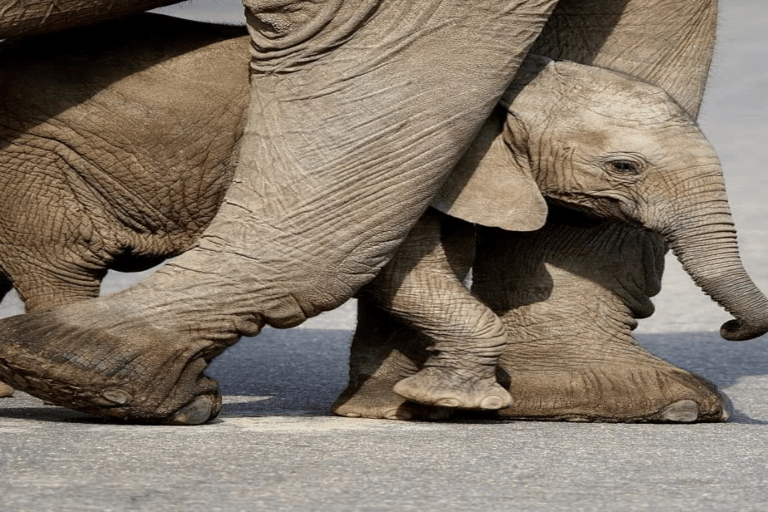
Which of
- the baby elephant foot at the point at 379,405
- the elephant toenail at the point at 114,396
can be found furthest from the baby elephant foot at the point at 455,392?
the elephant toenail at the point at 114,396

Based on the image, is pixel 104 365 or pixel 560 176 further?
pixel 560 176

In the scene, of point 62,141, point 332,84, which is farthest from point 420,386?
point 62,141

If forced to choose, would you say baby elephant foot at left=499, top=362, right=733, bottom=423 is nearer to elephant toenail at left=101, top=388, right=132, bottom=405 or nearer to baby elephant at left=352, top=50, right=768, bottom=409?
baby elephant at left=352, top=50, right=768, bottom=409

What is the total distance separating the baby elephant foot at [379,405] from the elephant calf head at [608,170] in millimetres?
563

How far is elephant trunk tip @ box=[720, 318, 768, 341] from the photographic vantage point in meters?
5.71

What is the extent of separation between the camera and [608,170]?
19.0 feet

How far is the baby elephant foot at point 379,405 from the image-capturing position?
19.1 feet

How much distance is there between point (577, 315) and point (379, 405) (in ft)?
2.36

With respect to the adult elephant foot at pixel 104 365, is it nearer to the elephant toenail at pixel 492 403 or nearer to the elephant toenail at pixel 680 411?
the elephant toenail at pixel 492 403

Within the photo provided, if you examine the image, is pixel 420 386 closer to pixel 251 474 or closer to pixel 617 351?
pixel 617 351

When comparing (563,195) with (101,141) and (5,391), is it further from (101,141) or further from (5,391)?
(5,391)

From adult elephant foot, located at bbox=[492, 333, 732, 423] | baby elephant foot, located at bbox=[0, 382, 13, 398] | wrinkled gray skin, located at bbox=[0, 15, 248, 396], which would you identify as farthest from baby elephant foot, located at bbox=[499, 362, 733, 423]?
baby elephant foot, located at bbox=[0, 382, 13, 398]

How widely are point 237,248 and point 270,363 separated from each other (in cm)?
213

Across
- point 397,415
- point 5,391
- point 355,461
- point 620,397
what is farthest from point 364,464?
point 5,391
